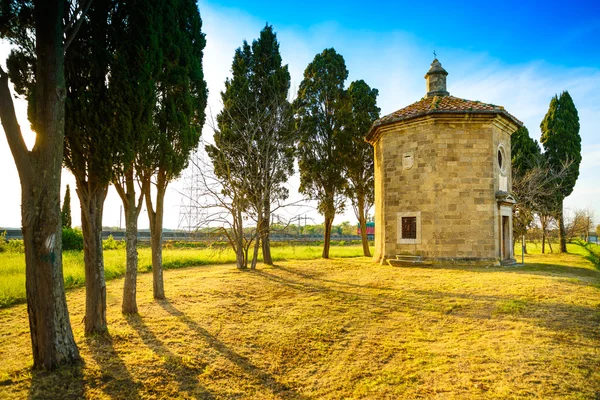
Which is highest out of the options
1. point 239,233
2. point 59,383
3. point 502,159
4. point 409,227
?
point 502,159

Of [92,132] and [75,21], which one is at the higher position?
[75,21]

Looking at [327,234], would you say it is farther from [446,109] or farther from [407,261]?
[446,109]

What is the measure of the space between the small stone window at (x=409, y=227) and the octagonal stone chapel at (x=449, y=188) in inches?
1.0

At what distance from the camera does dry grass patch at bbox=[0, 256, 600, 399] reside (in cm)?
384

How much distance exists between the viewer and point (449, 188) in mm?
12391

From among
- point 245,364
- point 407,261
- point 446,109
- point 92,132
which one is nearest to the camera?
point 245,364

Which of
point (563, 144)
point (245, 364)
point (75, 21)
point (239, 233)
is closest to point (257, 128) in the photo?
point (239, 233)

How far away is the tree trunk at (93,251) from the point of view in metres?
5.28

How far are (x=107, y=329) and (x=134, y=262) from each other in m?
1.53

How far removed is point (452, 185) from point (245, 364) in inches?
410

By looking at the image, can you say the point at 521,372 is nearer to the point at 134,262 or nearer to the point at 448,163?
the point at 134,262

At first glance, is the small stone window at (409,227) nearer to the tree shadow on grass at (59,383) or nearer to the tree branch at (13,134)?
the tree shadow on grass at (59,383)

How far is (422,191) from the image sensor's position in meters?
12.8

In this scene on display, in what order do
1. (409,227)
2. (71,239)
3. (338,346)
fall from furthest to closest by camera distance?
1. (71,239)
2. (409,227)
3. (338,346)
